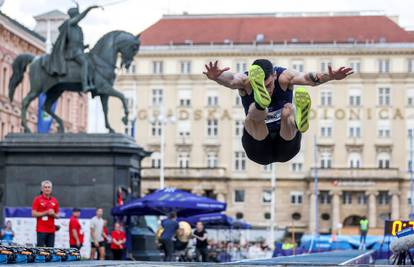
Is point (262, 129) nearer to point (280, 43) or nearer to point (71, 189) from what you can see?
point (71, 189)

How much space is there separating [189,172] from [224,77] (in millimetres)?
89502

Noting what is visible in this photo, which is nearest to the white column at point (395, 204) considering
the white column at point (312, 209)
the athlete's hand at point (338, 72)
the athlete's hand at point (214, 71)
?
the white column at point (312, 209)

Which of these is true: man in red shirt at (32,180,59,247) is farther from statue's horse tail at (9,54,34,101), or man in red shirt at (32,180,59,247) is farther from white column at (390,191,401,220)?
white column at (390,191,401,220)

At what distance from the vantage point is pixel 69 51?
32438 mm

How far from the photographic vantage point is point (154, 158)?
104 metres

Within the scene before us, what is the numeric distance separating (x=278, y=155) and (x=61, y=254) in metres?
2.86

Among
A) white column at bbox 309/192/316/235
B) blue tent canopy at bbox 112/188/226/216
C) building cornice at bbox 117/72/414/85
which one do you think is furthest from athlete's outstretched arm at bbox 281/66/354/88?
building cornice at bbox 117/72/414/85

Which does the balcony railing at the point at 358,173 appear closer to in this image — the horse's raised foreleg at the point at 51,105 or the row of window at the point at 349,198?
the row of window at the point at 349,198

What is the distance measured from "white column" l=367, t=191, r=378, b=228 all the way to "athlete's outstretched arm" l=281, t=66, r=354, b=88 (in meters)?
87.2

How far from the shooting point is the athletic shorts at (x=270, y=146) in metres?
13.2

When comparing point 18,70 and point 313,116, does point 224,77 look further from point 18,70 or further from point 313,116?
point 313,116

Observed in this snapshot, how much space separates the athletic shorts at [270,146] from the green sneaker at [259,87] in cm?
114

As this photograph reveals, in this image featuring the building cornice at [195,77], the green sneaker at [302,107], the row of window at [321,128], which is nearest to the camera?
the green sneaker at [302,107]

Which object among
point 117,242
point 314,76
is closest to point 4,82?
point 117,242
